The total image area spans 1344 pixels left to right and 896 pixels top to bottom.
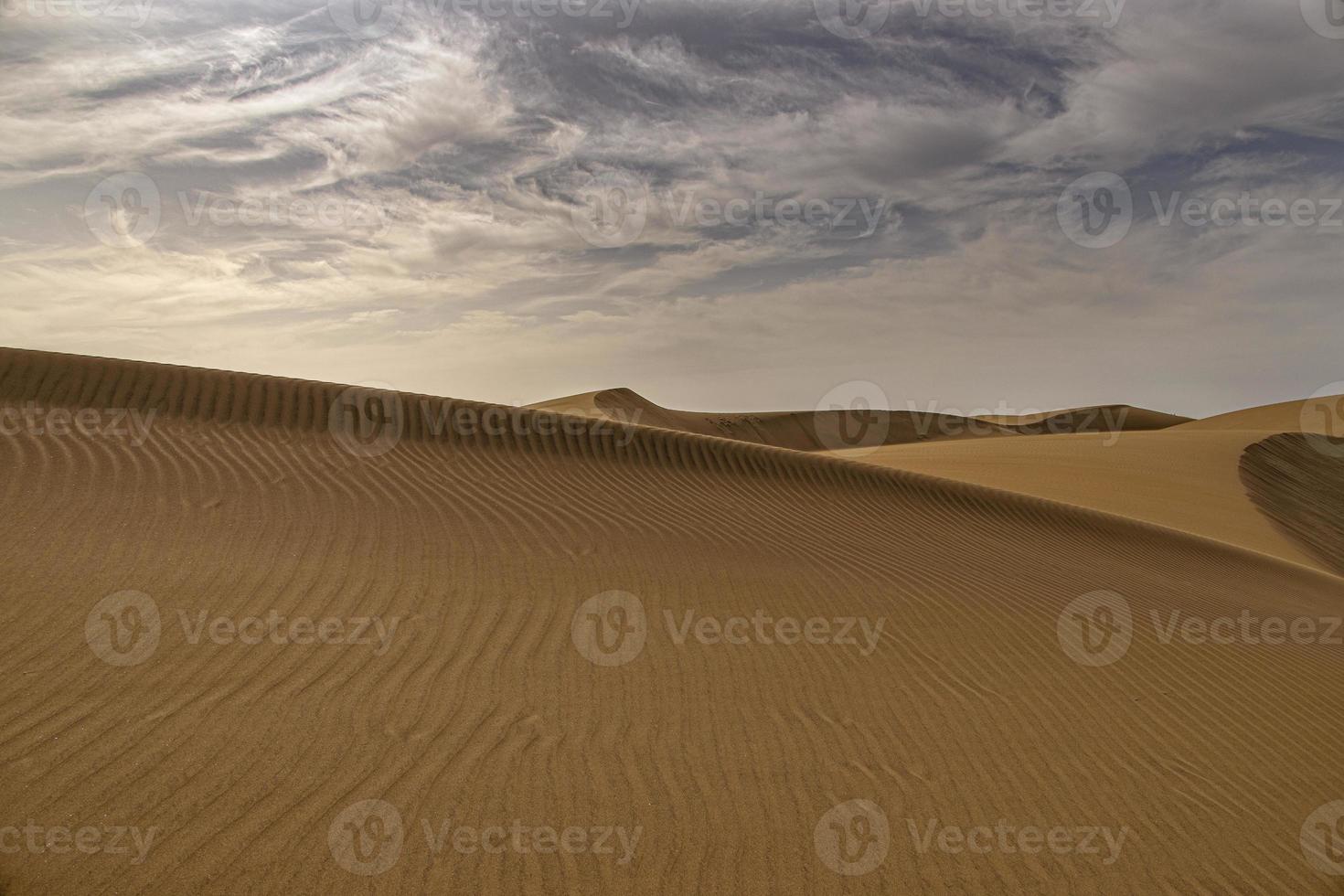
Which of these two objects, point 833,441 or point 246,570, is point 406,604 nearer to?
point 246,570

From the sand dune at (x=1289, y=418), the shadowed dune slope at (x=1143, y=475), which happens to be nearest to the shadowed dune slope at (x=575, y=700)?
the shadowed dune slope at (x=1143, y=475)

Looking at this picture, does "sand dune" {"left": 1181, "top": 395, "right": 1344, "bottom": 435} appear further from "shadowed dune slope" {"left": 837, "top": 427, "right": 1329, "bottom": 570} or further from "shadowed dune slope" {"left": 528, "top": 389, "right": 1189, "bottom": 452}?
"shadowed dune slope" {"left": 837, "top": 427, "right": 1329, "bottom": 570}

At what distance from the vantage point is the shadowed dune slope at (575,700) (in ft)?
12.3

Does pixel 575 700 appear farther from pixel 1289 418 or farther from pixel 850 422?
pixel 850 422

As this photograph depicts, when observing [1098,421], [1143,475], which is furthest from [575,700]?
[1098,421]

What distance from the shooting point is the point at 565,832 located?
384 cm

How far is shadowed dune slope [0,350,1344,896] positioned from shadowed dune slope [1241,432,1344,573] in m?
9.52

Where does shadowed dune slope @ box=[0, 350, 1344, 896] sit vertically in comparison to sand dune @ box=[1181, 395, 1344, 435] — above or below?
below

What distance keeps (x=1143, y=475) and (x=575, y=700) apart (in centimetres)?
2038

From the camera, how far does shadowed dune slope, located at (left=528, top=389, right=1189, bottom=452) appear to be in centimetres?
4638

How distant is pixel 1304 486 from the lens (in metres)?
21.4

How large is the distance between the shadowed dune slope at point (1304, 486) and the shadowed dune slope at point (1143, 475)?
0.42 meters

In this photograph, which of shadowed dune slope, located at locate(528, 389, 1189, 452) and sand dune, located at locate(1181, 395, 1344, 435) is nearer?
sand dune, located at locate(1181, 395, 1344, 435)

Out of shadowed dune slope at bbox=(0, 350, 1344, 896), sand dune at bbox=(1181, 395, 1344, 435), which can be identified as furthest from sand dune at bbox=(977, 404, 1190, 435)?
shadowed dune slope at bbox=(0, 350, 1344, 896)
